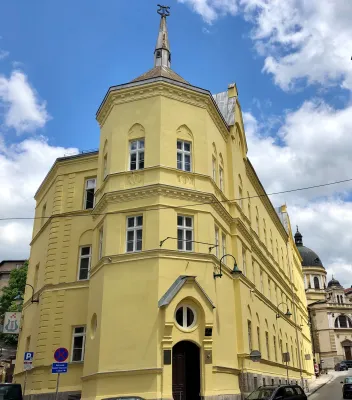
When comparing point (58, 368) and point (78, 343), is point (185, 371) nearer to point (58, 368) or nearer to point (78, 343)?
point (58, 368)

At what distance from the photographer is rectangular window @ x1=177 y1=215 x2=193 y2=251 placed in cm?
2117

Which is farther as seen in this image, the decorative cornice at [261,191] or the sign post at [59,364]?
the decorative cornice at [261,191]

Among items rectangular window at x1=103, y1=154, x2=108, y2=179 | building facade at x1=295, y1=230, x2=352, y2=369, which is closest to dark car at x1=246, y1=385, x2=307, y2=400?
rectangular window at x1=103, y1=154, x2=108, y2=179

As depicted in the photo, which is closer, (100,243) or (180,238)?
(180,238)

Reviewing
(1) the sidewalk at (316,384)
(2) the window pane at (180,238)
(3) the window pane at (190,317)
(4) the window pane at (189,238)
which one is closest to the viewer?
(3) the window pane at (190,317)

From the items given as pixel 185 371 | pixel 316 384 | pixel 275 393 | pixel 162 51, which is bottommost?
pixel 275 393

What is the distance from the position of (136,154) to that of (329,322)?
99052mm

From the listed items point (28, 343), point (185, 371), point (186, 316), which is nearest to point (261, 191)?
point (186, 316)

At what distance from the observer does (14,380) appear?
28.9 m

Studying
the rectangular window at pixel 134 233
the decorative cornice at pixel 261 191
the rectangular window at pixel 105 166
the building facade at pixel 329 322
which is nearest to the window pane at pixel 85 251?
the rectangular window at pixel 105 166

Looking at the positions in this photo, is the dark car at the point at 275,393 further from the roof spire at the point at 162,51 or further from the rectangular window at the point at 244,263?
the roof spire at the point at 162,51

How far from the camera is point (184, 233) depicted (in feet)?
70.4

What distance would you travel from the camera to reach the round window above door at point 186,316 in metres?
19.7

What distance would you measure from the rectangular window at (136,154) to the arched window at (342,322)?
333 ft
